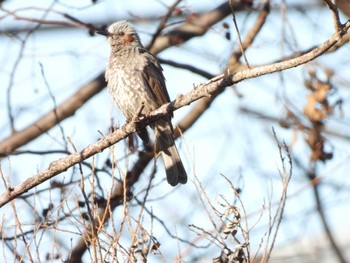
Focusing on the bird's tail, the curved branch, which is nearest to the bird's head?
the bird's tail

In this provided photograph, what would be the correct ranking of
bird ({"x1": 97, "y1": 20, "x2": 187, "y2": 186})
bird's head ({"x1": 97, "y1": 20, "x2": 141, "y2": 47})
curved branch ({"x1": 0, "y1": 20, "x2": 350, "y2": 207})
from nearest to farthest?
1. curved branch ({"x1": 0, "y1": 20, "x2": 350, "y2": 207})
2. bird ({"x1": 97, "y1": 20, "x2": 187, "y2": 186})
3. bird's head ({"x1": 97, "y1": 20, "x2": 141, "y2": 47})

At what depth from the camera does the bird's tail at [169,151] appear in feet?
22.0

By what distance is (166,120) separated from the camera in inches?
265

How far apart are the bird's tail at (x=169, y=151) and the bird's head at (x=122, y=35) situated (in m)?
0.91

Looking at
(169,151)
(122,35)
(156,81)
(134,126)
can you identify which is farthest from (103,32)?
(134,126)

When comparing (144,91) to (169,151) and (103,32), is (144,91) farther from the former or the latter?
(103,32)

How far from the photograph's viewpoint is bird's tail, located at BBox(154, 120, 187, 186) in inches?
263

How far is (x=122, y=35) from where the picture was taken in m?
7.32

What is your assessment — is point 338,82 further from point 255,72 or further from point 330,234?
point 255,72

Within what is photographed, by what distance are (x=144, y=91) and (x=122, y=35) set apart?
90 cm

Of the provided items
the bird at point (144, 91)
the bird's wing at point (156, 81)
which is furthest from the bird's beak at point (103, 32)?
the bird's wing at point (156, 81)

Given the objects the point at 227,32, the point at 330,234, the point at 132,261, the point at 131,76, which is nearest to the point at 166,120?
the point at 131,76

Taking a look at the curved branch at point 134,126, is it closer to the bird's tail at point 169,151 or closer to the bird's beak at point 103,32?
the bird's tail at point 169,151

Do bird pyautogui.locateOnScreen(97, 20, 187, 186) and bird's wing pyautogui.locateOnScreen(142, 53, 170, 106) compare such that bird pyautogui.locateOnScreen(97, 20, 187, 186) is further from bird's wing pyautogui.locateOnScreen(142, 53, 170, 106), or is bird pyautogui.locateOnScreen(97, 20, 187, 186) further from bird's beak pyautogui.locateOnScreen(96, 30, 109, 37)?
bird's beak pyautogui.locateOnScreen(96, 30, 109, 37)
